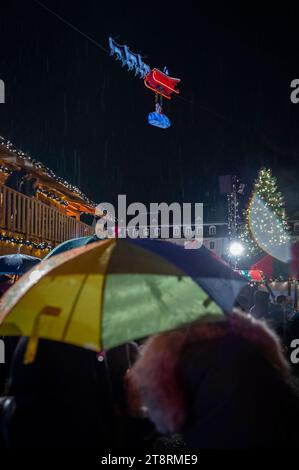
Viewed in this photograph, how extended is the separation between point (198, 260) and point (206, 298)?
0.25 metres

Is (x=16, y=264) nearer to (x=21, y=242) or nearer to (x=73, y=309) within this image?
(x=21, y=242)

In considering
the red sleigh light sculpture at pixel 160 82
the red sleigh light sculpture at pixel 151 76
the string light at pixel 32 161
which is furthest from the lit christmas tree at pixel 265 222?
the string light at pixel 32 161

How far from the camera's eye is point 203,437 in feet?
5.75

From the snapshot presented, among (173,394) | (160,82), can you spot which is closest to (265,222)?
(160,82)

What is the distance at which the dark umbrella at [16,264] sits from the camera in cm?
801

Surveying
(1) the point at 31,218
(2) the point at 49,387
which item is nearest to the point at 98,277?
(2) the point at 49,387

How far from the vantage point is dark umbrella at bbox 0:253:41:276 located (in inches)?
315

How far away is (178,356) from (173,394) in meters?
0.17

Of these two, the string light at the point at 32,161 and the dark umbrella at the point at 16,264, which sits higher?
the string light at the point at 32,161

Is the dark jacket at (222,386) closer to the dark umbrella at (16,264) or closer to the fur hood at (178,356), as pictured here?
the fur hood at (178,356)

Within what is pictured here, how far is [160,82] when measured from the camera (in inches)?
701

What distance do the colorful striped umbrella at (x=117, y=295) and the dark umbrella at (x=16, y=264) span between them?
587 centimetres
